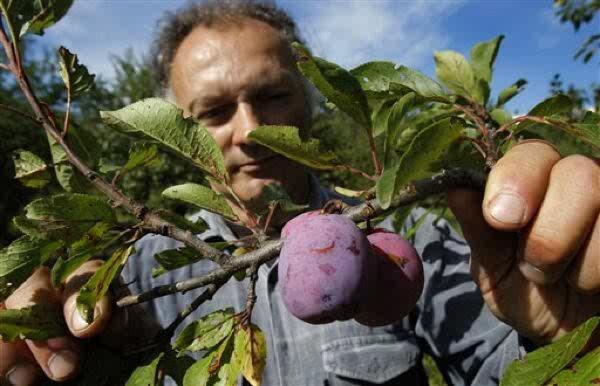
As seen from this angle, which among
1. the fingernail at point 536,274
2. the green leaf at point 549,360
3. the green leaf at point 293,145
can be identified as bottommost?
the green leaf at point 549,360

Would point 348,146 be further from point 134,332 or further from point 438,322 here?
point 134,332

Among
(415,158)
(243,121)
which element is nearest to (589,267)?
(415,158)

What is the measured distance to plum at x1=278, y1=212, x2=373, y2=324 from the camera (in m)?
0.57

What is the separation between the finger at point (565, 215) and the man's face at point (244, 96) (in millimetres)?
1060

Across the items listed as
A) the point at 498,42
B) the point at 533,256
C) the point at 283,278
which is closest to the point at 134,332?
the point at 283,278

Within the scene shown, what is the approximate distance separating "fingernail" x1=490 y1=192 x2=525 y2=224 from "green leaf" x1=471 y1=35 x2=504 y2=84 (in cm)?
42

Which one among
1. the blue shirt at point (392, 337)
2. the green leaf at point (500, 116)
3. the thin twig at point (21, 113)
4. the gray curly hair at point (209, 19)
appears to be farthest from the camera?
the gray curly hair at point (209, 19)

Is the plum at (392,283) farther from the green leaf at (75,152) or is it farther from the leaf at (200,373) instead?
the green leaf at (75,152)

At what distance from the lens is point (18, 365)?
74 centimetres

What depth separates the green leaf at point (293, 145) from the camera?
612 mm

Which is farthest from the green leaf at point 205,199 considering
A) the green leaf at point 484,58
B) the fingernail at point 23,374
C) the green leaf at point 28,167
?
the green leaf at point 484,58

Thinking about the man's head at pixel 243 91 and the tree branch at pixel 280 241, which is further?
the man's head at pixel 243 91

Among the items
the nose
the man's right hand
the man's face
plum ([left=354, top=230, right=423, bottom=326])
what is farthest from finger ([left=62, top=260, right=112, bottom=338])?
the nose

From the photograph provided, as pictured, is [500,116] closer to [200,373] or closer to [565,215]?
[565,215]
